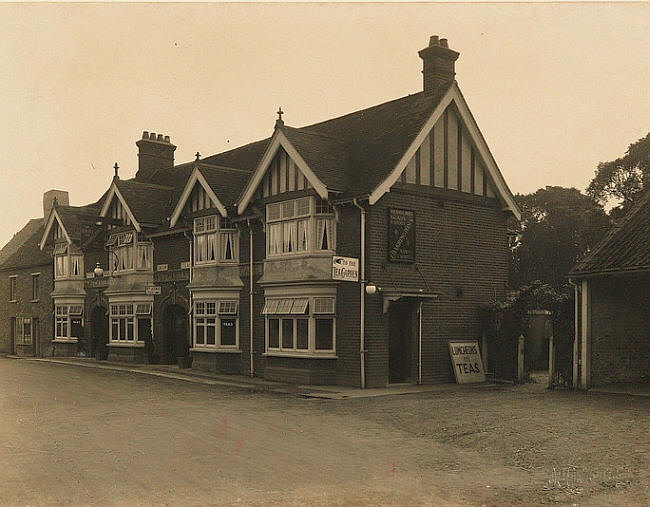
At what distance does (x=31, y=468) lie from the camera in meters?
10.3

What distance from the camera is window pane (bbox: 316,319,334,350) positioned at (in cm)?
2331

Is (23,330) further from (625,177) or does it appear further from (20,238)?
(625,177)

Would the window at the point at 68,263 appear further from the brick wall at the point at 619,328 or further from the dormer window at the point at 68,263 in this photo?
the brick wall at the point at 619,328

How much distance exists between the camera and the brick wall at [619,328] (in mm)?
21656

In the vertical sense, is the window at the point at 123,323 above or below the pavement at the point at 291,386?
→ above

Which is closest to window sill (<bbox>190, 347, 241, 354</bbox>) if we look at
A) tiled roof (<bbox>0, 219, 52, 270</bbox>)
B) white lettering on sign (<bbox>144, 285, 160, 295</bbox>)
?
white lettering on sign (<bbox>144, 285, 160, 295</bbox>)

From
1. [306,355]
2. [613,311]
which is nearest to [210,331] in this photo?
[306,355]

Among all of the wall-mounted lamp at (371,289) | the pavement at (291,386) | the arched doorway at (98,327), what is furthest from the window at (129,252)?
the wall-mounted lamp at (371,289)

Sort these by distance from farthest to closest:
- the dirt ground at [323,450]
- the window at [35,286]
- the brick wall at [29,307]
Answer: the window at [35,286] → the brick wall at [29,307] → the dirt ground at [323,450]

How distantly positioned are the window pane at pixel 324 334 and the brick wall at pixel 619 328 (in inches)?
301

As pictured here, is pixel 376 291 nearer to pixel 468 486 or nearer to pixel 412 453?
pixel 412 453

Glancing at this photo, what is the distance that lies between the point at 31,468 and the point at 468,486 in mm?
5853

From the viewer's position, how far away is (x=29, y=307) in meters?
45.0

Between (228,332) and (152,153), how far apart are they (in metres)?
17.3
